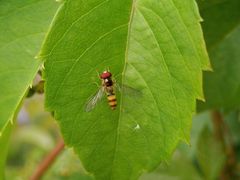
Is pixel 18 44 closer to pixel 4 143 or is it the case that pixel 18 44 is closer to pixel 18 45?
pixel 18 45

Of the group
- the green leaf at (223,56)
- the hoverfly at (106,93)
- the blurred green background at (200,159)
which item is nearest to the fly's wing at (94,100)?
the hoverfly at (106,93)

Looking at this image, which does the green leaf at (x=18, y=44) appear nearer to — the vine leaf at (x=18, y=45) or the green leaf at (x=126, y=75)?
the vine leaf at (x=18, y=45)

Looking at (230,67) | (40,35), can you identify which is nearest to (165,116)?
(40,35)

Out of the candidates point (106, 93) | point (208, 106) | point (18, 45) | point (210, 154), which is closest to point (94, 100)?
point (106, 93)

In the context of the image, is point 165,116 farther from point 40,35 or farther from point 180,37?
point 40,35

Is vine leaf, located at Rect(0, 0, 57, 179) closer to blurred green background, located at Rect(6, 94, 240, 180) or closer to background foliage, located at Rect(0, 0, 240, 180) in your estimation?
background foliage, located at Rect(0, 0, 240, 180)

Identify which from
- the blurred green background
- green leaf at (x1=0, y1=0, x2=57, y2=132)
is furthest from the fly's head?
the blurred green background

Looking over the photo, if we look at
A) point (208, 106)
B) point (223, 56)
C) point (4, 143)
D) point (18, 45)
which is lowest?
point (208, 106)
